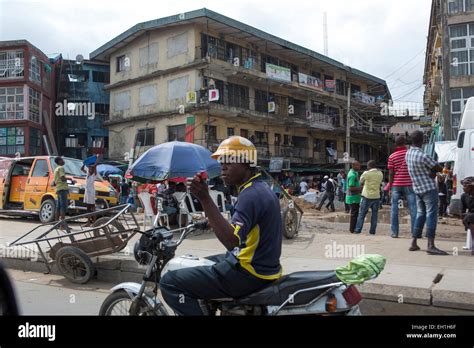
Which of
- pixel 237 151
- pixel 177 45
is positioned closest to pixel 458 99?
pixel 177 45

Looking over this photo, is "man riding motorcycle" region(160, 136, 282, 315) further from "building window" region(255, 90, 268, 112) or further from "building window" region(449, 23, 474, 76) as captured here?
"building window" region(255, 90, 268, 112)

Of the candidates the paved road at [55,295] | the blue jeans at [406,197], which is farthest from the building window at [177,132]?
the paved road at [55,295]

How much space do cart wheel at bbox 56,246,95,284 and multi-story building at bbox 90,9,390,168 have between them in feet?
76.5

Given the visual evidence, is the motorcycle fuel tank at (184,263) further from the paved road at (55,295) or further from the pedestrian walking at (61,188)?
the pedestrian walking at (61,188)

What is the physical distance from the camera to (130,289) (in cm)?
334

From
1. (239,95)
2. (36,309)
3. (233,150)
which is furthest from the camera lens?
(239,95)

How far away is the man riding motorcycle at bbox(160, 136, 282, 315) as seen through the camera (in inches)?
112

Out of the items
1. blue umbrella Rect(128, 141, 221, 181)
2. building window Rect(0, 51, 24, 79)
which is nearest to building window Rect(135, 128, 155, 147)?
building window Rect(0, 51, 24, 79)

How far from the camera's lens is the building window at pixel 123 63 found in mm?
34719

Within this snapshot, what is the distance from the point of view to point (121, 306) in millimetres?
3461

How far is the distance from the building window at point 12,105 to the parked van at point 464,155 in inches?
1206

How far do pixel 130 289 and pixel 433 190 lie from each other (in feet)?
15.8
